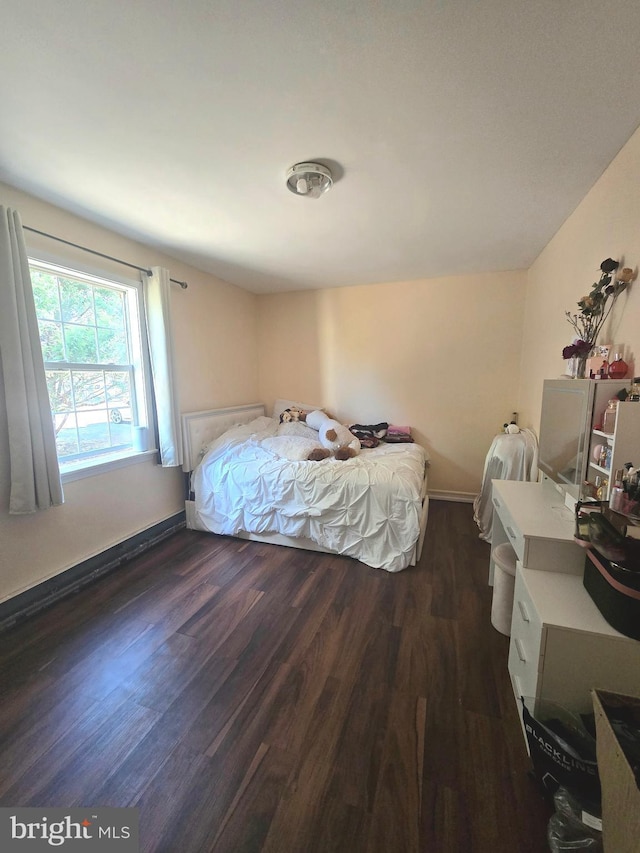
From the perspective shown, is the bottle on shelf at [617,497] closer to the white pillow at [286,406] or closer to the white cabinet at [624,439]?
the white cabinet at [624,439]

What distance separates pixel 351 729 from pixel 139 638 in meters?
1.19

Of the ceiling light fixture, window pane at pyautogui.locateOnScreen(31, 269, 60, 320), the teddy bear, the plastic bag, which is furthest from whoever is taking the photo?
the teddy bear

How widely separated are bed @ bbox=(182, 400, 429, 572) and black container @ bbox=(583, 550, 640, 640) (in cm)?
117

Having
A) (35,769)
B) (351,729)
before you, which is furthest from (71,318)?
(351,729)

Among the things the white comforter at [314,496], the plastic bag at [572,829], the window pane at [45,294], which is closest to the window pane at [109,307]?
the window pane at [45,294]

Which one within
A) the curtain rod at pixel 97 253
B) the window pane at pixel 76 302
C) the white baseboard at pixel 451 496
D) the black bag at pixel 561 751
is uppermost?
the curtain rod at pixel 97 253

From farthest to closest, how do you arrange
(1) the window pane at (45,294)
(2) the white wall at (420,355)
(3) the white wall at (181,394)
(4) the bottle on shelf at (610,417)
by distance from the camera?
(2) the white wall at (420,355) < (1) the window pane at (45,294) < (3) the white wall at (181,394) < (4) the bottle on shelf at (610,417)

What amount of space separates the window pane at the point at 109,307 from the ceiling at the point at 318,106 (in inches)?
19.2

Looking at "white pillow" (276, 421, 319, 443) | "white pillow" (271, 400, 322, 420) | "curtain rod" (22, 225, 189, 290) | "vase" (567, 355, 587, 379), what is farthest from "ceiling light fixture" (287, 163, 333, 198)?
"white pillow" (271, 400, 322, 420)

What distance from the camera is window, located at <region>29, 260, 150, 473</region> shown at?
211 centimetres

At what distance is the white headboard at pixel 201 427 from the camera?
294cm

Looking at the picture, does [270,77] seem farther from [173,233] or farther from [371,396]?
[371,396]

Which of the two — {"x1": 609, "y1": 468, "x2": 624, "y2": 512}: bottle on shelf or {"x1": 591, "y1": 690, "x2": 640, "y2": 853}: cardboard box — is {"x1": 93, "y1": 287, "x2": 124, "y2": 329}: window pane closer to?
{"x1": 609, "y1": 468, "x2": 624, "y2": 512}: bottle on shelf

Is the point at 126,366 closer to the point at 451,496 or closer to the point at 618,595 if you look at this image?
the point at 618,595
